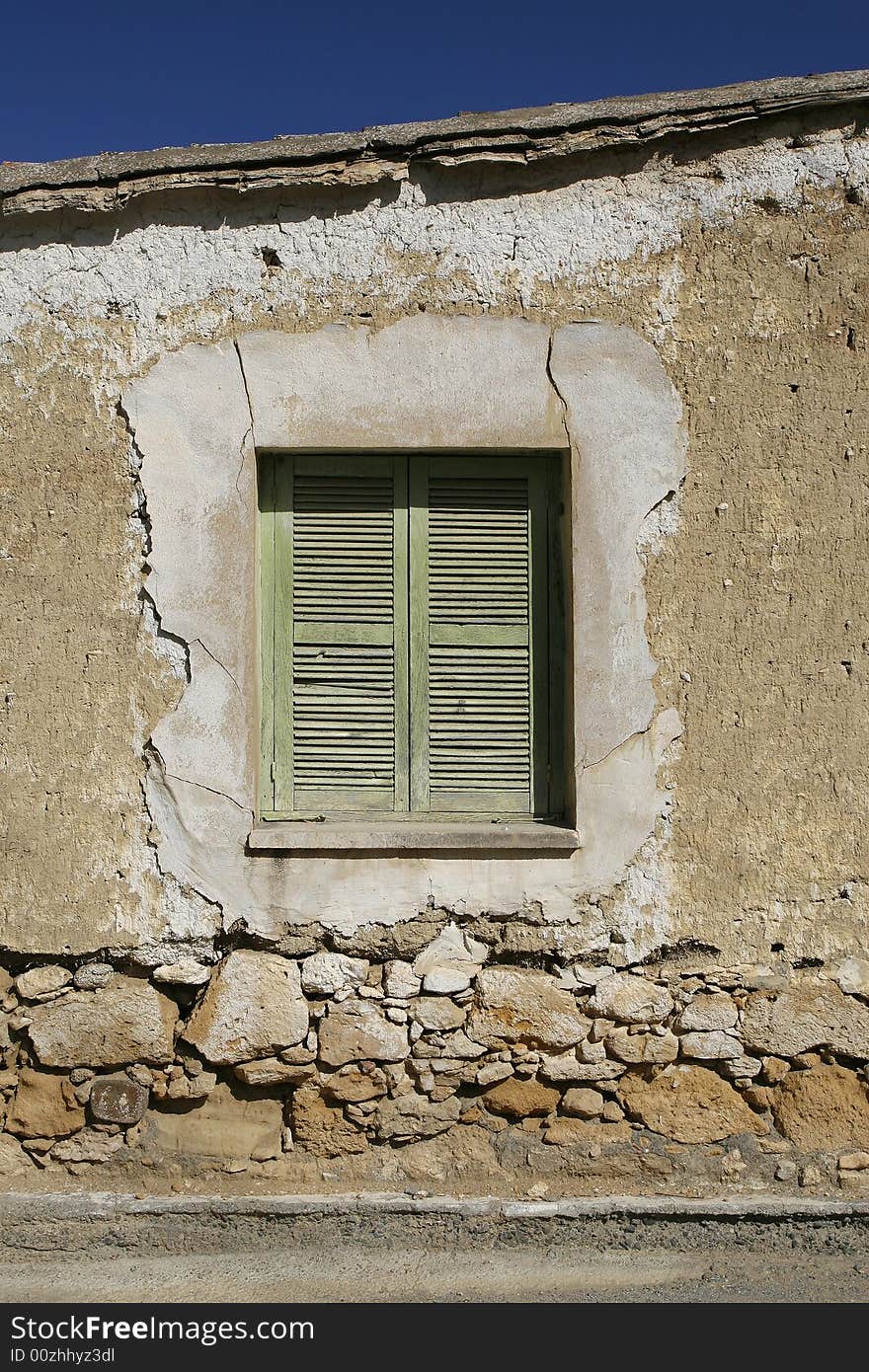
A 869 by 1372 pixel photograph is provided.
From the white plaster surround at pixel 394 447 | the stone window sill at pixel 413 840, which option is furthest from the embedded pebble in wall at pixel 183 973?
the stone window sill at pixel 413 840

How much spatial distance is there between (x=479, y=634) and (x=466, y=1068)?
1.49 metres

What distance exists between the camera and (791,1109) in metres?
3.49

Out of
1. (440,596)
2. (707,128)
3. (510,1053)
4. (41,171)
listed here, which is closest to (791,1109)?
(510,1053)

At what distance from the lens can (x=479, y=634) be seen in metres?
3.68

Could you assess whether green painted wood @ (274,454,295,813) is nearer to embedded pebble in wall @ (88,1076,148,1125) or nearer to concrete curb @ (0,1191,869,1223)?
embedded pebble in wall @ (88,1076,148,1125)

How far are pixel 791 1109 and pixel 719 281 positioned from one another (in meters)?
2.81

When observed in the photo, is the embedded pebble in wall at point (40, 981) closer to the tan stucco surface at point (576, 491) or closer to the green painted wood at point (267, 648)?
the tan stucco surface at point (576, 491)

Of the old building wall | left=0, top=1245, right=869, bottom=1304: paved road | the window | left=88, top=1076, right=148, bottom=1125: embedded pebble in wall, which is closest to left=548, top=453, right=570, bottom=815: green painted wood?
the window

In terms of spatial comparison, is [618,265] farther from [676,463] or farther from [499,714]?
[499,714]

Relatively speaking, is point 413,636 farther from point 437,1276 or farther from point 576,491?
point 437,1276

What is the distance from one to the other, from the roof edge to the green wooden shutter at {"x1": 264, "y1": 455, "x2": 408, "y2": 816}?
0.98 metres

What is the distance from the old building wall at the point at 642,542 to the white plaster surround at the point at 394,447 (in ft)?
0.18

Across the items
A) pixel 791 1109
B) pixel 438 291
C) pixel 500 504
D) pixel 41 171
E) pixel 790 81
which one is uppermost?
pixel 790 81

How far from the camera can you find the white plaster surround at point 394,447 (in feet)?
11.5
